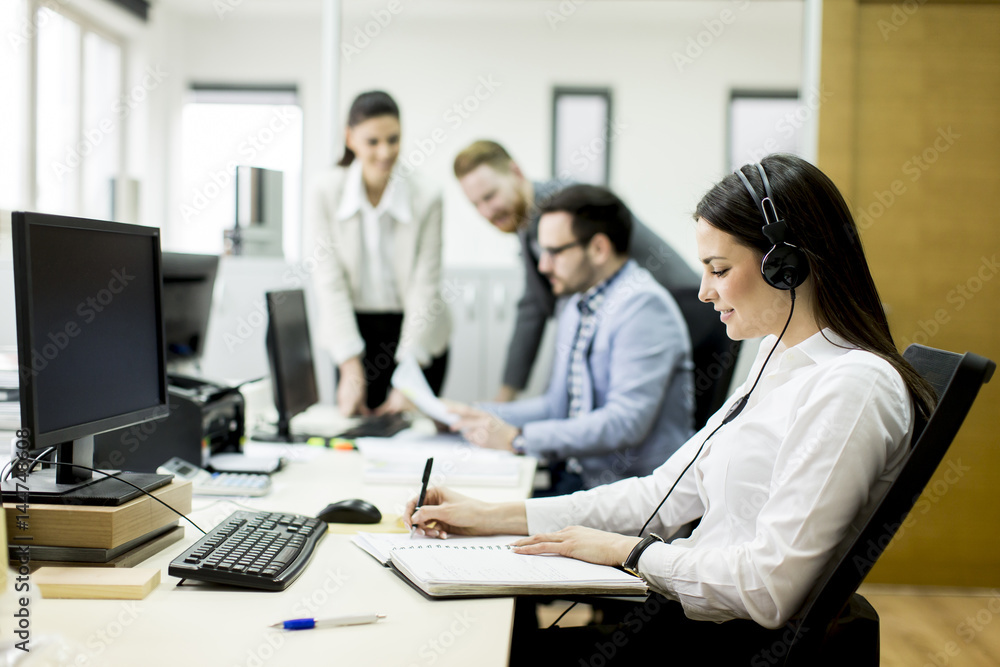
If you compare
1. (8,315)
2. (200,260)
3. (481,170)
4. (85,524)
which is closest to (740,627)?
(85,524)

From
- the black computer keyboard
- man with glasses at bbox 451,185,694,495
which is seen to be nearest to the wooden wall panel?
man with glasses at bbox 451,185,694,495

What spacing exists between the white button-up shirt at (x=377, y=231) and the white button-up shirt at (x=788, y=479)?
2038mm

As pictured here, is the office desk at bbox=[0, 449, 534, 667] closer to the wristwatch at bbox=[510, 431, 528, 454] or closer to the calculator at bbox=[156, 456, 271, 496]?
the calculator at bbox=[156, 456, 271, 496]

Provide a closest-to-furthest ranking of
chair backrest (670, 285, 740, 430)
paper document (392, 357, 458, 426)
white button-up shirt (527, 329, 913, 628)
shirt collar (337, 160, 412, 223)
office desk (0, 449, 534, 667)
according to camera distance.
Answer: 1. office desk (0, 449, 534, 667)
2. white button-up shirt (527, 329, 913, 628)
3. paper document (392, 357, 458, 426)
4. chair backrest (670, 285, 740, 430)
5. shirt collar (337, 160, 412, 223)

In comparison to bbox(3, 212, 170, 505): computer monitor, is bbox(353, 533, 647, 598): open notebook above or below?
below

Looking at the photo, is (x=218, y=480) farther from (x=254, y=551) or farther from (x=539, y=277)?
(x=539, y=277)

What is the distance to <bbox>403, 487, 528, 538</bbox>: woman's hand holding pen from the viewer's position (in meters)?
1.26

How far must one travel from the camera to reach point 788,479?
953mm

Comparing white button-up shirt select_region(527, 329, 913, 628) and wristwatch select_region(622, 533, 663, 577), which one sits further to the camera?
wristwatch select_region(622, 533, 663, 577)

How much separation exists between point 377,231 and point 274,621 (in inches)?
89.0

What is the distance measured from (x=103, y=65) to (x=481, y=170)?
3443mm

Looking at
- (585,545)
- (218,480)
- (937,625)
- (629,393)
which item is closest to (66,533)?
(218,480)

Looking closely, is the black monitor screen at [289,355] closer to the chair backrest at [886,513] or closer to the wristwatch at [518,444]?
the wristwatch at [518,444]

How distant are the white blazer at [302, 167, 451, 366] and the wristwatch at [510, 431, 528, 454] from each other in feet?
2.93
